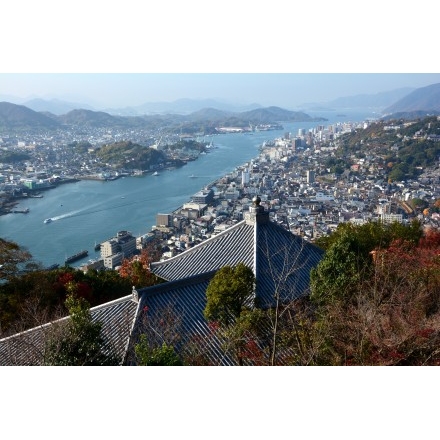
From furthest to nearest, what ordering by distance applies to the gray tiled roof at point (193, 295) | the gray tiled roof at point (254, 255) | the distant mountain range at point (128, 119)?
the distant mountain range at point (128, 119) < the gray tiled roof at point (254, 255) < the gray tiled roof at point (193, 295)

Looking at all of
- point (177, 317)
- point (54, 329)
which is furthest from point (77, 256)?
point (54, 329)

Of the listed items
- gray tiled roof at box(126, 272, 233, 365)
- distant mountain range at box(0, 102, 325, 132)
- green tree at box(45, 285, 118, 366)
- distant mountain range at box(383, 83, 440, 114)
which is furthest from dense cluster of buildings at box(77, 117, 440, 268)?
distant mountain range at box(0, 102, 325, 132)

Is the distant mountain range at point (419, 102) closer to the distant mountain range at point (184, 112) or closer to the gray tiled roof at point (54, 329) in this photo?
the distant mountain range at point (184, 112)

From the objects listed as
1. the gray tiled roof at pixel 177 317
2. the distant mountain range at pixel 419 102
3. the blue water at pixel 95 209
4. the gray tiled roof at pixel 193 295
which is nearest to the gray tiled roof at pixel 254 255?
the gray tiled roof at pixel 193 295

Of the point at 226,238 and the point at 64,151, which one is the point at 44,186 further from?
the point at 226,238

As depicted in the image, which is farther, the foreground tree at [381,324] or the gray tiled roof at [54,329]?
the gray tiled roof at [54,329]

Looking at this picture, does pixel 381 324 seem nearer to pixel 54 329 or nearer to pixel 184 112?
pixel 54 329
